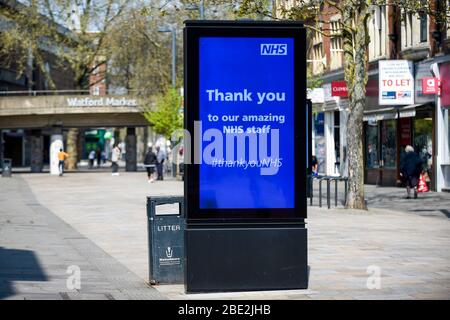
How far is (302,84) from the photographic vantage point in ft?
33.2

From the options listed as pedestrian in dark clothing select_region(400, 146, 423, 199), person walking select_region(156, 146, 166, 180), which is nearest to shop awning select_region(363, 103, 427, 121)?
pedestrian in dark clothing select_region(400, 146, 423, 199)

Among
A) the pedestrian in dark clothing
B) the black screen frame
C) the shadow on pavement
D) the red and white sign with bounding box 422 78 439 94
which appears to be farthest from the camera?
the red and white sign with bounding box 422 78 439 94

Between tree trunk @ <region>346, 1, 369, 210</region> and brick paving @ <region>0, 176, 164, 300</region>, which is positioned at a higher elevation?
tree trunk @ <region>346, 1, 369, 210</region>

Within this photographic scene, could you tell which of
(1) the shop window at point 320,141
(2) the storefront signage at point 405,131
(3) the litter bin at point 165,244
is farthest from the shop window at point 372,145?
(3) the litter bin at point 165,244

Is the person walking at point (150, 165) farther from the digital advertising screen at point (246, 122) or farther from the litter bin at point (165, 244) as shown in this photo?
the digital advertising screen at point (246, 122)

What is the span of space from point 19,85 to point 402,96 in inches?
2363

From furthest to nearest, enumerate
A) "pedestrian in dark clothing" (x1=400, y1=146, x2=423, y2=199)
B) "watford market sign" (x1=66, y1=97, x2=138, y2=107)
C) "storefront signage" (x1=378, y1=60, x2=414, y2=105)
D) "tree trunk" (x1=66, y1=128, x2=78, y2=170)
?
"tree trunk" (x1=66, y1=128, x2=78, y2=170) → "watford market sign" (x1=66, y1=97, x2=138, y2=107) → "storefront signage" (x1=378, y1=60, x2=414, y2=105) → "pedestrian in dark clothing" (x1=400, y1=146, x2=423, y2=199)

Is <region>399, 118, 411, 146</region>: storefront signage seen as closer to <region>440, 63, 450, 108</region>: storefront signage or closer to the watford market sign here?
<region>440, 63, 450, 108</region>: storefront signage

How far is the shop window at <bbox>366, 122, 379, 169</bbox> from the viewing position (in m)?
42.8

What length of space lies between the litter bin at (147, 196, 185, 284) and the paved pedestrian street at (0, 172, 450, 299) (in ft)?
0.70

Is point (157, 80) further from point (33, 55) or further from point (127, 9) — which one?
point (33, 55)

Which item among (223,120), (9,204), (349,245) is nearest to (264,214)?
(223,120)

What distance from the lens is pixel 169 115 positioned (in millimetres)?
54312
